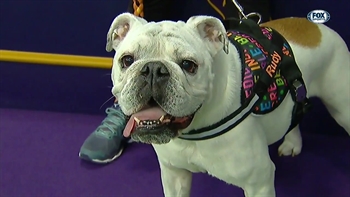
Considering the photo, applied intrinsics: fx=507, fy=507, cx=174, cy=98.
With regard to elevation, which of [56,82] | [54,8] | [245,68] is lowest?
[56,82]

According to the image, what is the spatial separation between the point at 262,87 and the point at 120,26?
1.17 ft

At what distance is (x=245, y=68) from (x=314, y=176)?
71 centimetres

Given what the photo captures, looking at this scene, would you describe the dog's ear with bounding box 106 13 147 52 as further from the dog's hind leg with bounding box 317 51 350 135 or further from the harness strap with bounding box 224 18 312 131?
the dog's hind leg with bounding box 317 51 350 135

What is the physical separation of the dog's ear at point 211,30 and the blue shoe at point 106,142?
783 mm

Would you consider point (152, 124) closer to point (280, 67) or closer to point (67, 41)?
point (280, 67)

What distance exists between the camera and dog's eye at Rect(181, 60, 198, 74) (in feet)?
3.31

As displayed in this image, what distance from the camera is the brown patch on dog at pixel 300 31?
138cm

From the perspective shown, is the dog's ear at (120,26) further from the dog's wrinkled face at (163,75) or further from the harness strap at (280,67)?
the harness strap at (280,67)

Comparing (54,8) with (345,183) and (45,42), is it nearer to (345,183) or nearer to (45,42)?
(45,42)

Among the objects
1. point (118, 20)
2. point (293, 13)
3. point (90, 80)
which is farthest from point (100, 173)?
point (293, 13)

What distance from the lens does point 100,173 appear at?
175 cm

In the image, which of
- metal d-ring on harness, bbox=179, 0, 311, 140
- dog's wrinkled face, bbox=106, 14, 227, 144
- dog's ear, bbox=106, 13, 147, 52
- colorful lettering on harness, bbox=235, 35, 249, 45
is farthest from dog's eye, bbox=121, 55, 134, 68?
colorful lettering on harness, bbox=235, 35, 249, 45

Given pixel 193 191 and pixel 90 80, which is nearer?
pixel 193 191

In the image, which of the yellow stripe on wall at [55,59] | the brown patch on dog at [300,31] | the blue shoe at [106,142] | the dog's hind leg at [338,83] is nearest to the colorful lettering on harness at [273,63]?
the brown patch on dog at [300,31]
